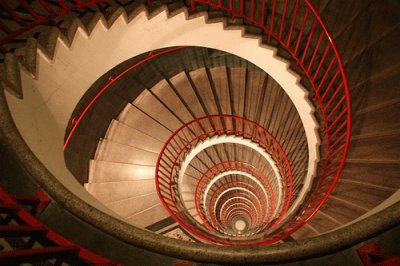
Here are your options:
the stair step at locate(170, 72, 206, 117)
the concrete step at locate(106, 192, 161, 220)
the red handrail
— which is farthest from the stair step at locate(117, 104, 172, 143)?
the red handrail

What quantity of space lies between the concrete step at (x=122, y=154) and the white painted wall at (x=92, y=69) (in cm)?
232

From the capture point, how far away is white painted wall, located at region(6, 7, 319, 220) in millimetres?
2592

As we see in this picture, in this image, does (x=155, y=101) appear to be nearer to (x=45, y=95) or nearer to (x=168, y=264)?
(x=45, y=95)

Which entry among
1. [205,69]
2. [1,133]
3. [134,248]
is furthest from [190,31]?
[134,248]

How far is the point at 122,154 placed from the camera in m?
6.24

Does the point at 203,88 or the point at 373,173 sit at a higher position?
the point at 203,88

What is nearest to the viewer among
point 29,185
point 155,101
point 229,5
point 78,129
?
point 29,185

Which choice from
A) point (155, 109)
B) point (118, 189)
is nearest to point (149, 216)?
point (118, 189)

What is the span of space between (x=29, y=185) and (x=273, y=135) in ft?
19.7

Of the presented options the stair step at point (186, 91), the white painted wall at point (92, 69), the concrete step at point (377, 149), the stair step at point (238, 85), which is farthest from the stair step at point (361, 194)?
the stair step at point (186, 91)

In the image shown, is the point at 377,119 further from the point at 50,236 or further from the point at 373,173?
the point at 50,236

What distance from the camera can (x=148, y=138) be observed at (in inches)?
253

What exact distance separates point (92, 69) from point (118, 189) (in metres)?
3.31

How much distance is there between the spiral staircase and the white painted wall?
Result: 22 mm
